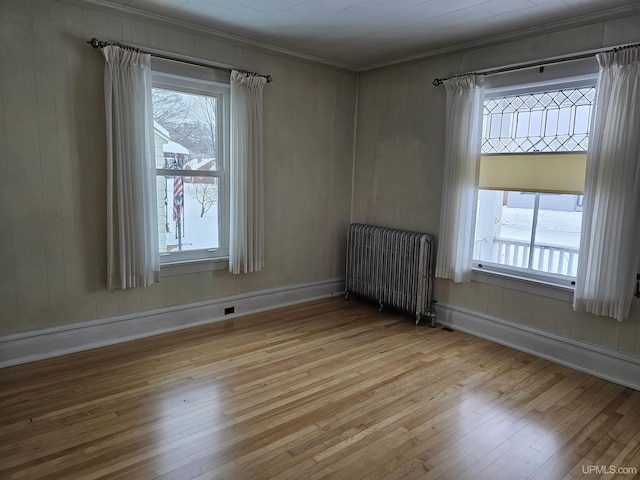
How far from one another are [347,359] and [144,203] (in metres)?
2.16

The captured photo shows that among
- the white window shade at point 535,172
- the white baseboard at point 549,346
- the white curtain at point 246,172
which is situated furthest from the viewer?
the white curtain at point 246,172

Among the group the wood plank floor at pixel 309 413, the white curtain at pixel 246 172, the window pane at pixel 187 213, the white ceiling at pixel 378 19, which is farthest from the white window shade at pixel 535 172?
the window pane at pixel 187 213

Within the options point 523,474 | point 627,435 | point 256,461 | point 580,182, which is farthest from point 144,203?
point 627,435

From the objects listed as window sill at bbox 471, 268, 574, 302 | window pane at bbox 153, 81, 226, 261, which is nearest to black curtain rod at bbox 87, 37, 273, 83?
window pane at bbox 153, 81, 226, 261

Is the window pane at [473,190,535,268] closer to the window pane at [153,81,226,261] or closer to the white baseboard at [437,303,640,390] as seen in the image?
the white baseboard at [437,303,640,390]

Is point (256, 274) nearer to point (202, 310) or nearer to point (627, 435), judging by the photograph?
point (202, 310)

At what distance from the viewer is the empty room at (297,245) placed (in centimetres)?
254

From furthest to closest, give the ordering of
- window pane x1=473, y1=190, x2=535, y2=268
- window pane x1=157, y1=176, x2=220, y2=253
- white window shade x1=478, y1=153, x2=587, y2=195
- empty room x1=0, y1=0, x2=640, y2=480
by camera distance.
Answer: window pane x1=157, y1=176, x2=220, y2=253 < window pane x1=473, y1=190, x2=535, y2=268 < white window shade x1=478, y1=153, x2=587, y2=195 < empty room x1=0, y1=0, x2=640, y2=480

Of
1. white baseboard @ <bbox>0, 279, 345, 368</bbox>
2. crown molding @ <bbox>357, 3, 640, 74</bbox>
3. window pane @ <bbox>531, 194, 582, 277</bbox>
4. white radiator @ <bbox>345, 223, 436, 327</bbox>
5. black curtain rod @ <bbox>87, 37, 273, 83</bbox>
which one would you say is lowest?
white baseboard @ <bbox>0, 279, 345, 368</bbox>

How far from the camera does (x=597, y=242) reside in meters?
3.25

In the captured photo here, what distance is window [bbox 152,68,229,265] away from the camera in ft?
12.8

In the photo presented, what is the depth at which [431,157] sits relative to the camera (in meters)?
4.50

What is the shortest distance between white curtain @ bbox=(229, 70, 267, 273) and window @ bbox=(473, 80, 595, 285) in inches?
86.0

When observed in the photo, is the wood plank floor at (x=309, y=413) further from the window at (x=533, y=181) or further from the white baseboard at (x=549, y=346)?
the window at (x=533, y=181)
